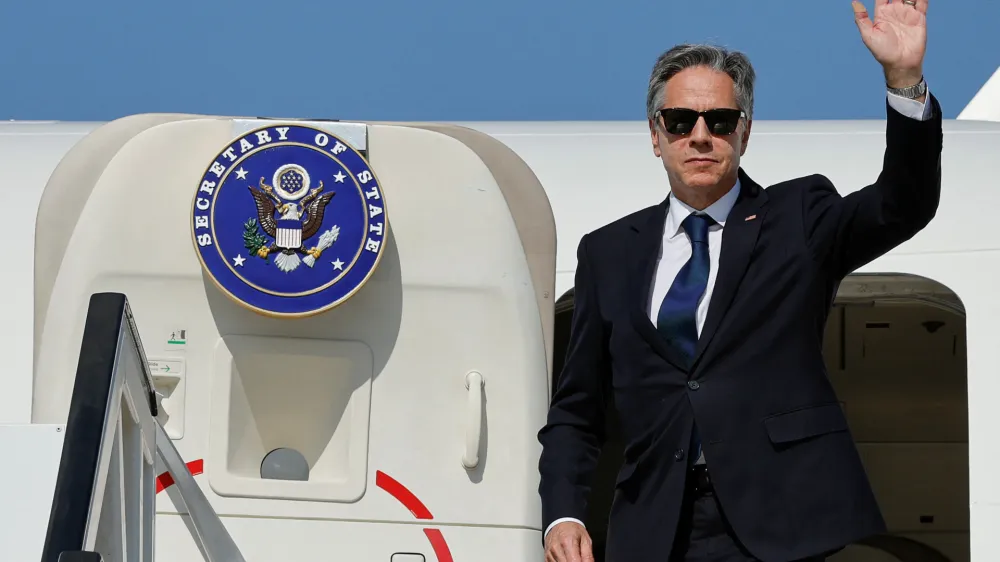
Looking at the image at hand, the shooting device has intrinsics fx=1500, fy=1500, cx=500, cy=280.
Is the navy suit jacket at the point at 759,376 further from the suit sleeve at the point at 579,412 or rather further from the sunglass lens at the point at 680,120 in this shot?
the sunglass lens at the point at 680,120

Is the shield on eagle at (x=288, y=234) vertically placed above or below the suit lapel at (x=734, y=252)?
above

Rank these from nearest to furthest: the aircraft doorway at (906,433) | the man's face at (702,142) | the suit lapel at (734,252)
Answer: the suit lapel at (734,252), the man's face at (702,142), the aircraft doorway at (906,433)

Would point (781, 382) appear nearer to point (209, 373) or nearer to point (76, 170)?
point (209, 373)

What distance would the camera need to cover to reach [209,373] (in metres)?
4.47

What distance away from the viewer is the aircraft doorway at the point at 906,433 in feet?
26.1

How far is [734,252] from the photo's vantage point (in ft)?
9.62

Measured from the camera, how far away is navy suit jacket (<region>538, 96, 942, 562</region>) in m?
2.77

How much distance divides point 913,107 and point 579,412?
0.93 metres

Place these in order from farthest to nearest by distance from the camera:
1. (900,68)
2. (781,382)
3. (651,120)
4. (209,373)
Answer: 1. (209,373)
2. (651,120)
3. (781,382)
4. (900,68)

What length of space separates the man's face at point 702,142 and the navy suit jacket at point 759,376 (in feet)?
0.29

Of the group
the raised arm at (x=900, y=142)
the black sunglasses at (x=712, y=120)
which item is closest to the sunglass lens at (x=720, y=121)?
the black sunglasses at (x=712, y=120)

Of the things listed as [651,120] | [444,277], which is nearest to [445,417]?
[444,277]

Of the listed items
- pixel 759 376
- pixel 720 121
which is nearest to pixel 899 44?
pixel 720 121

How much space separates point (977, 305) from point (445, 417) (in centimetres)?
209
